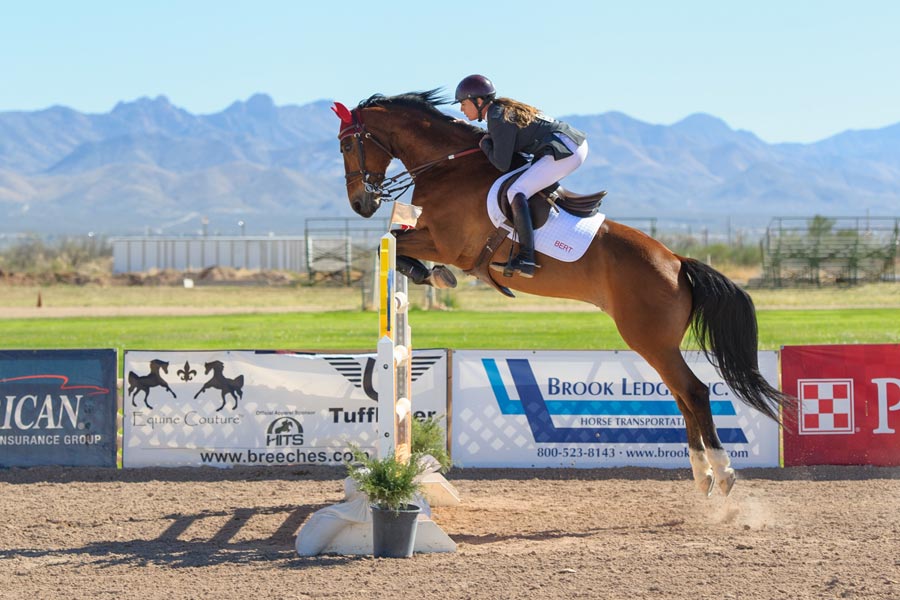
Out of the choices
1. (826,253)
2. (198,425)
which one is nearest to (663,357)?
(198,425)

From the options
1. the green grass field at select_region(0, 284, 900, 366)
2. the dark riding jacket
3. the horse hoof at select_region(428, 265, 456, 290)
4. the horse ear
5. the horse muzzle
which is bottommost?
the green grass field at select_region(0, 284, 900, 366)

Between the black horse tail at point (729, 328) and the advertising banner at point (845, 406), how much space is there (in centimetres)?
217

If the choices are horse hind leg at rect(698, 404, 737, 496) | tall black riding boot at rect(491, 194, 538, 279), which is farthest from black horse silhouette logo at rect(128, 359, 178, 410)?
horse hind leg at rect(698, 404, 737, 496)

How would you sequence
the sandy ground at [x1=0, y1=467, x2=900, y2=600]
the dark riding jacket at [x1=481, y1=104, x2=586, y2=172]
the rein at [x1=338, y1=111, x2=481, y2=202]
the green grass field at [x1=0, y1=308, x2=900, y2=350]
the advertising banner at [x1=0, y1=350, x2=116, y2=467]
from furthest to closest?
the green grass field at [x1=0, y1=308, x2=900, y2=350] < the advertising banner at [x1=0, y1=350, x2=116, y2=467] < the rein at [x1=338, y1=111, x2=481, y2=202] < the dark riding jacket at [x1=481, y1=104, x2=586, y2=172] < the sandy ground at [x1=0, y1=467, x2=900, y2=600]

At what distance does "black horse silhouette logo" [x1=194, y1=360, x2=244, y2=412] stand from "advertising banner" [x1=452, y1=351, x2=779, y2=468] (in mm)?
2046

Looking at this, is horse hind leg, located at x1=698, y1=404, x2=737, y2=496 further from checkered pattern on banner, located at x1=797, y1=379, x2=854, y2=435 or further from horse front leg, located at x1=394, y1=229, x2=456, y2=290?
checkered pattern on banner, located at x1=797, y1=379, x2=854, y2=435

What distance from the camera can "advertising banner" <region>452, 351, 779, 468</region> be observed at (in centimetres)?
1033

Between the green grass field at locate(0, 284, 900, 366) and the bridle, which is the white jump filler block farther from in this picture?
the green grass field at locate(0, 284, 900, 366)

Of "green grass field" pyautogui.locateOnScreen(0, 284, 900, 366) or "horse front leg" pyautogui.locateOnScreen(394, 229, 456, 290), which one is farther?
"green grass field" pyautogui.locateOnScreen(0, 284, 900, 366)

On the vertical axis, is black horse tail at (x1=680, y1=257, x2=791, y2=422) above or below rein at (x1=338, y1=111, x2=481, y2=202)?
below

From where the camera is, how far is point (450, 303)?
31.5 m

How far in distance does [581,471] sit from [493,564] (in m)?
3.63

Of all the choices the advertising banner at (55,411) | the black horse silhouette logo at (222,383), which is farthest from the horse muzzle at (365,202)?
the advertising banner at (55,411)

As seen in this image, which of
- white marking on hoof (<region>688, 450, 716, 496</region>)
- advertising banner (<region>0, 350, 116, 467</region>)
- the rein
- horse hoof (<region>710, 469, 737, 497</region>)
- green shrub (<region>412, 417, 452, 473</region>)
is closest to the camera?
horse hoof (<region>710, 469, 737, 497</region>)
